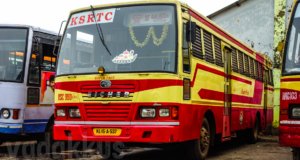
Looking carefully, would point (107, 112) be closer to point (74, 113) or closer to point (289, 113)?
point (74, 113)

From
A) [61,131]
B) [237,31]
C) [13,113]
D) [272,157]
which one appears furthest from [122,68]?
[237,31]

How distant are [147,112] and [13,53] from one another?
4190mm

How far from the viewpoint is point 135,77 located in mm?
7895

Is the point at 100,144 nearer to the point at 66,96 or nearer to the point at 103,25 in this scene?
the point at 66,96

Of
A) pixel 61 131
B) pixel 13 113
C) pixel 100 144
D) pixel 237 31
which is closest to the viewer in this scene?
pixel 61 131

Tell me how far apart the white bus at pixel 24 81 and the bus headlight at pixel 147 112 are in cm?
340

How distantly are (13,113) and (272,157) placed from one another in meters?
5.88

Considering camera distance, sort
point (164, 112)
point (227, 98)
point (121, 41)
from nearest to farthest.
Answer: point (164, 112), point (121, 41), point (227, 98)

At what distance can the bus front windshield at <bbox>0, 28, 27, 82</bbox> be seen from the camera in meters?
10.3

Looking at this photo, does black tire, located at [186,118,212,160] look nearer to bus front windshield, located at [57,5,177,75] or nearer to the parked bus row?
the parked bus row

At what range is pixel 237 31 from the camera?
22.4 m

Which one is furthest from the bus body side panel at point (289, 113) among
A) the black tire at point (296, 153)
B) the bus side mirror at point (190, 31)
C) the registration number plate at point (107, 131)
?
the registration number plate at point (107, 131)

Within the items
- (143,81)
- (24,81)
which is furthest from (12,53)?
(143,81)

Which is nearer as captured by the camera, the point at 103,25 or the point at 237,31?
the point at 103,25
